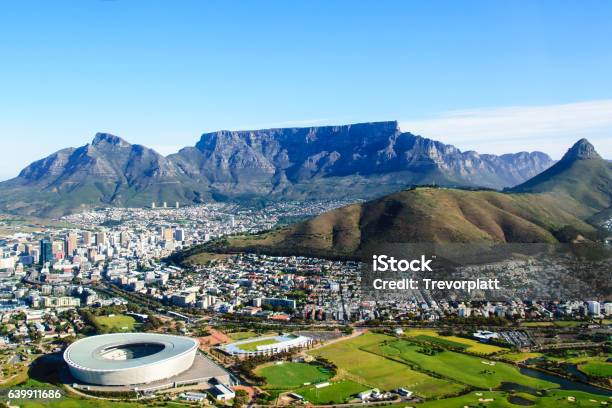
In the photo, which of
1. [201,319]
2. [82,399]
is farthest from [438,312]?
[82,399]

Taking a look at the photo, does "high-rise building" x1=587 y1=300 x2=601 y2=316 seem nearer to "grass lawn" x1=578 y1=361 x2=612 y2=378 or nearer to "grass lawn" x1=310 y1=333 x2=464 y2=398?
"grass lawn" x1=578 y1=361 x2=612 y2=378

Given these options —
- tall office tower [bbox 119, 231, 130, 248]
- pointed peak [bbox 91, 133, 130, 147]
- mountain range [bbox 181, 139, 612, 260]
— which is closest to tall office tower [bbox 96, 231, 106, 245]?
tall office tower [bbox 119, 231, 130, 248]

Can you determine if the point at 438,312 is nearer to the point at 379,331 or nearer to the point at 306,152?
the point at 379,331

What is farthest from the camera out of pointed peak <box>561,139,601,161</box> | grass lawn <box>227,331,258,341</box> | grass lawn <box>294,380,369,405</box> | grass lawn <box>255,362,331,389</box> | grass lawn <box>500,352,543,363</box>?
pointed peak <box>561,139,601,161</box>

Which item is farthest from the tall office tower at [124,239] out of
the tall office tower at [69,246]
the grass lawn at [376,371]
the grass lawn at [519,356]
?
the grass lawn at [519,356]

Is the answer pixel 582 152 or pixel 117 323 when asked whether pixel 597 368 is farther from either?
pixel 582 152

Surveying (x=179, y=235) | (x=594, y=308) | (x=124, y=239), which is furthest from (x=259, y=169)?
(x=594, y=308)
